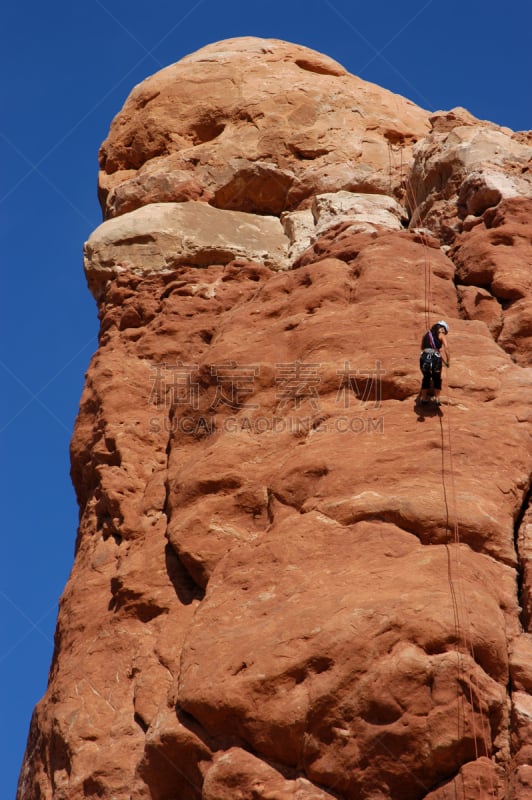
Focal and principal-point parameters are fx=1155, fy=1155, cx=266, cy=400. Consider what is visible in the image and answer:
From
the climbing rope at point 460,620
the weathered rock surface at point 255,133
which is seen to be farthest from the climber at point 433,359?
the weathered rock surface at point 255,133

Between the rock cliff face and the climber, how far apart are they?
0.30 meters

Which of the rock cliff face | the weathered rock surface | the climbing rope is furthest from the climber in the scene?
the weathered rock surface

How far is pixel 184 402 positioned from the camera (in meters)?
18.6

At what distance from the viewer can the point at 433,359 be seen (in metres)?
15.8

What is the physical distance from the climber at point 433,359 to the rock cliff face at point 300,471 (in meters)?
0.30

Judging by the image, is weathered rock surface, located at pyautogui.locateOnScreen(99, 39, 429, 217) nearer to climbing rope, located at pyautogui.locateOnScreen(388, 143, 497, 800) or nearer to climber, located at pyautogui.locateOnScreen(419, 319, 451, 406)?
climber, located at pyautogui.locateOnScreen(419, 319, 451, 406)

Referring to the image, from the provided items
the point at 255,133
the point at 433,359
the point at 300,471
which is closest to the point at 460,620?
the point at 300,471

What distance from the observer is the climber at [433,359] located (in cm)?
1580

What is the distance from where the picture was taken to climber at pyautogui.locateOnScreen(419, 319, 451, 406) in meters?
15.8

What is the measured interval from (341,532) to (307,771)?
309 cm

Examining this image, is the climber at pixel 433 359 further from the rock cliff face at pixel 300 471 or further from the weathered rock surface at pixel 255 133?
the weathered rock surface at pixel 255 133

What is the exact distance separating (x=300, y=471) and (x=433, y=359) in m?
Result: 2.37

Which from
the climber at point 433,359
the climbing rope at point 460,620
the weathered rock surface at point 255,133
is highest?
the weathered rock surface at point 255,133

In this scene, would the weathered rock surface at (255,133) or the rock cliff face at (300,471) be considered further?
the weathered rock surface at (255,133)
